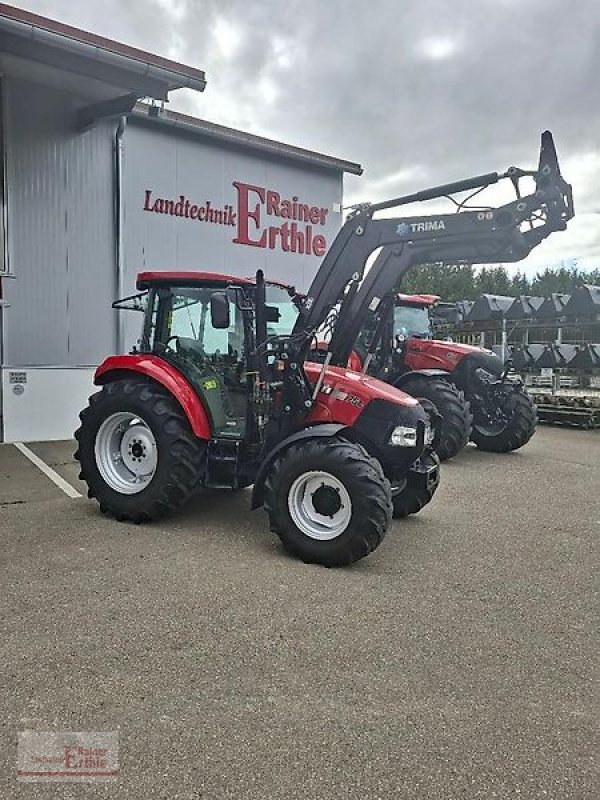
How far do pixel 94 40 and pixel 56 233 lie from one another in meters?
2.93

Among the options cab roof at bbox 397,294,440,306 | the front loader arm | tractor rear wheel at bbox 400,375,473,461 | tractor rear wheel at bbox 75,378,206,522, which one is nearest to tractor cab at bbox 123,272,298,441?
tractor rear wheel at bbox 75,378,206,522

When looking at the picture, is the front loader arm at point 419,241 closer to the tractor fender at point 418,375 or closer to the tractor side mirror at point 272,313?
the tractor side mirror at point 272,313

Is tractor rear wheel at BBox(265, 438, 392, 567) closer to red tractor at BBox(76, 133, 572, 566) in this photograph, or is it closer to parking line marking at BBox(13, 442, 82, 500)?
red tractor at BBox(76, 133, 572, 566)

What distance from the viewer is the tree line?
47.3 metres

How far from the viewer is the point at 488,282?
52062 mm

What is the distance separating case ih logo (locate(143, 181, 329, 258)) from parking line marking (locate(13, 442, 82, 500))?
4.61m

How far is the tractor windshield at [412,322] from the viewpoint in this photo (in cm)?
1019

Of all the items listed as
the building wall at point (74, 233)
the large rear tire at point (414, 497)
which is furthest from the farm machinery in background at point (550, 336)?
the large rear tire at point (414, 497)

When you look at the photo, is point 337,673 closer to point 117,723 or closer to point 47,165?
point 117,723

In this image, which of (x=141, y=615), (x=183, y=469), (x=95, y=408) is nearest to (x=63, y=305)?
(x=95, y=408)

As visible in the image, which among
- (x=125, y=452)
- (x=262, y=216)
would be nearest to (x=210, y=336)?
(x=125, y=452)

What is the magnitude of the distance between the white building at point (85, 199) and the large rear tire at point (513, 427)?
583 centimetres

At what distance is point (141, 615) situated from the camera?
375cm

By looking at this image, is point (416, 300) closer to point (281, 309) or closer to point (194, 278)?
point (281, 309)
